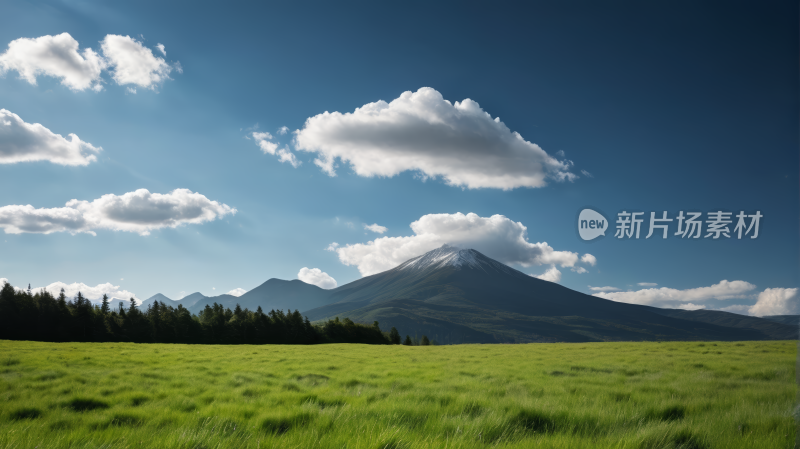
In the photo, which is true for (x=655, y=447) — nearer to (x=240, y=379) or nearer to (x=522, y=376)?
(x=522, y=376)

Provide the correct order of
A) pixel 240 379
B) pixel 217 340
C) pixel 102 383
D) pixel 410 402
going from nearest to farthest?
pixel 410 402 < pixel 102 383 < pixel 240 379 < pixel 217 340

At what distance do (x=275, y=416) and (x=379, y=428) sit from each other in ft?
7.12

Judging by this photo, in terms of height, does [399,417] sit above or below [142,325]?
above

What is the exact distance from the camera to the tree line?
74062 millimetres

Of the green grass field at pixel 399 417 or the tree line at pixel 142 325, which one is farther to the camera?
the tree line at pixel 142 325

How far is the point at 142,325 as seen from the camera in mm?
84750

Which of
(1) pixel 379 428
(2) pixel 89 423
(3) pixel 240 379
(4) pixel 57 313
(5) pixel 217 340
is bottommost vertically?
(5) pixel 217 340

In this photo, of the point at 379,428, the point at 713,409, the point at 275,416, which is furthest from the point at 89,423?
the point at 713,409

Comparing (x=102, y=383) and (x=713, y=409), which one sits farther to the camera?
(x=102, y=383)

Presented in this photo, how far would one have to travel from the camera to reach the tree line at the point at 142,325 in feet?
243

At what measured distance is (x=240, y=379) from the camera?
40.4 feet

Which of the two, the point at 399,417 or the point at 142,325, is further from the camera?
the point at 142,325

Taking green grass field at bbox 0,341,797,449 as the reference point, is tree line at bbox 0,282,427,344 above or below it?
below

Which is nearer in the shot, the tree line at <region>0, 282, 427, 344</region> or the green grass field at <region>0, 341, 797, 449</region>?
the green grass field at <region>0, 341, 797, 449</region>
